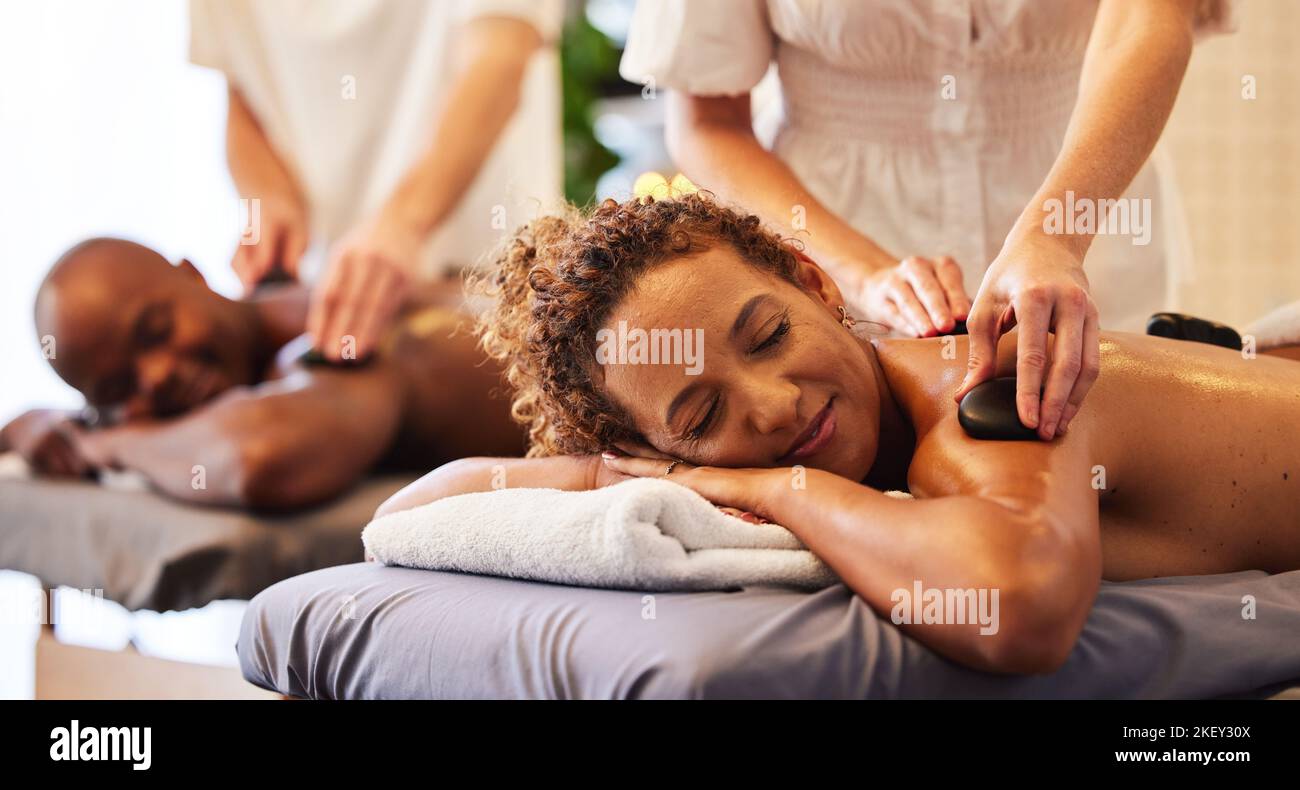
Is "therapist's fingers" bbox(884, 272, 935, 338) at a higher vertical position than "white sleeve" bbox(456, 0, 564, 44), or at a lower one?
lower

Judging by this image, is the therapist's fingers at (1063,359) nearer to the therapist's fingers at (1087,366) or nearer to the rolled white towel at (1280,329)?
the therapist's fingers at (1087,366)

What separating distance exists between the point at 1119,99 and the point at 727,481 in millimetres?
566

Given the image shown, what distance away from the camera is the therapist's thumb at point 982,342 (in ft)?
3.35

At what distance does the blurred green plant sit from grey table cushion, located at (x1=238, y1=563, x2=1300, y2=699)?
315 cm

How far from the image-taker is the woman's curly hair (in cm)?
118

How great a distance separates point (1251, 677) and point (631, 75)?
1.11m

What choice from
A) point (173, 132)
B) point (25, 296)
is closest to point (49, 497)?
point (25, 296)

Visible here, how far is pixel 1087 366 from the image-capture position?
983 millimetres

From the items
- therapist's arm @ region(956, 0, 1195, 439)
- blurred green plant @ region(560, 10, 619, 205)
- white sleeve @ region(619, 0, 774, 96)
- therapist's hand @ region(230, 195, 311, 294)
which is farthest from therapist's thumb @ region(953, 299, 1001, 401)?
blurred green plant @ region(560, 10, 619, 205)

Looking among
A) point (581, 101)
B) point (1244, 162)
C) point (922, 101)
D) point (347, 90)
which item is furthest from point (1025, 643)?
point (581, 101)

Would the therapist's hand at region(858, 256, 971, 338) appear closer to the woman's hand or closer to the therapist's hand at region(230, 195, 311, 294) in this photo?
the woman's hand

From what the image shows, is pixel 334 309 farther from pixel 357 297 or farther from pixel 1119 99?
pixel 1119 99

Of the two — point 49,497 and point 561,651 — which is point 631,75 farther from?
point 49,497

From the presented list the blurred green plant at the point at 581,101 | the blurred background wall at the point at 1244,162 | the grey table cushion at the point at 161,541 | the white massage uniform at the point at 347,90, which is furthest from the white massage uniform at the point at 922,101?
the blurred green plant at the point at 581,101
